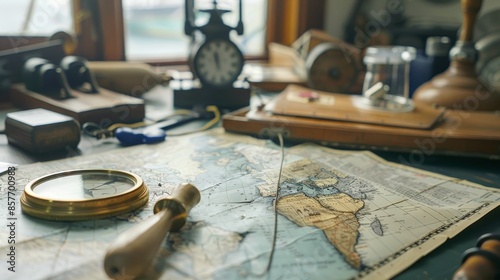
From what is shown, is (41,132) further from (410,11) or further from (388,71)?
(410,11)

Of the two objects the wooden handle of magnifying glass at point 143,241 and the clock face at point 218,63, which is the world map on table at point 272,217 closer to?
the wooden handle of magnifying glass at point 143,241

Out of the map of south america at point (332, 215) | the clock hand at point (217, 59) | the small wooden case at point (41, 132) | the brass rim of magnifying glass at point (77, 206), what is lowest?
the map of south america at point (332, 215)

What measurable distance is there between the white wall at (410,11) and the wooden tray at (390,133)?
1041 millimetres

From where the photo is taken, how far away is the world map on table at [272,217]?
50 cm

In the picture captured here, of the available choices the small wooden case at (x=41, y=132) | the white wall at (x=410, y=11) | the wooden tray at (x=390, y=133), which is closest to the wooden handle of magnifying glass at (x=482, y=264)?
the wooden tray at (x=390, y=133)

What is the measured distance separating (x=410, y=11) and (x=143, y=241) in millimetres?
1813

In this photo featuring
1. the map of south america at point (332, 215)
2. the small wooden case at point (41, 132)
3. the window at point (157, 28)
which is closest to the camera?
the map of south america at point (332, 215)

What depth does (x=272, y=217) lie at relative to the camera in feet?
1.99

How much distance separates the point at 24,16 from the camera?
140 centimetres

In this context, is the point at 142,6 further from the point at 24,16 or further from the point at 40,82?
the point at 40,82

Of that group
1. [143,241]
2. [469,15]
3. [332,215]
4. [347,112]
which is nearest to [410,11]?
[469,15]

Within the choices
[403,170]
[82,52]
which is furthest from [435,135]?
[82,52]

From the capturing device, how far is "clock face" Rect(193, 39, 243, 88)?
47.3 inches

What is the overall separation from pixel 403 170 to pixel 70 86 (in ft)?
2.73
